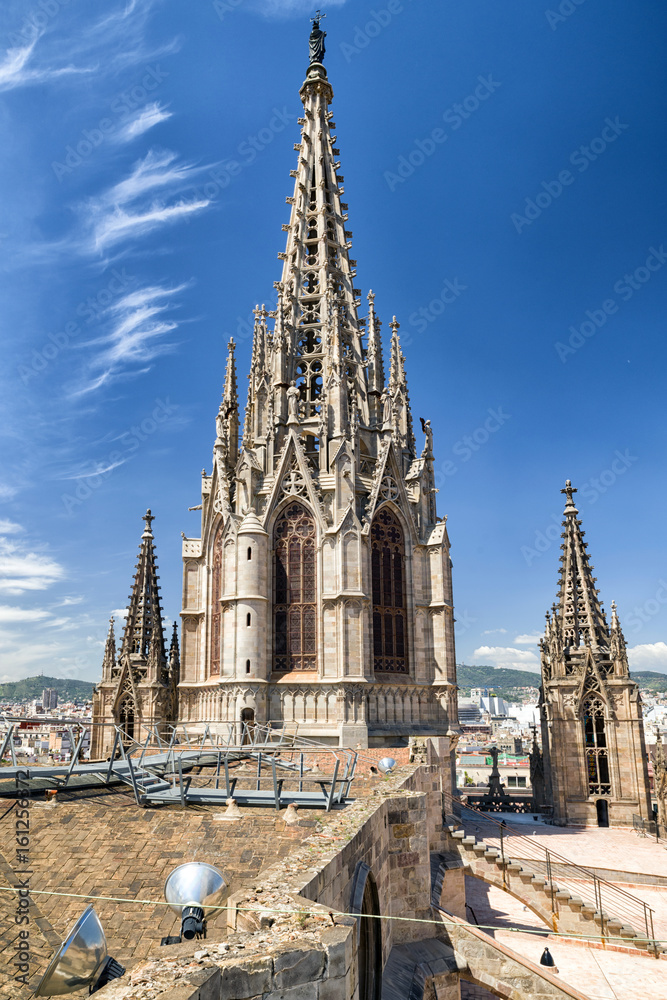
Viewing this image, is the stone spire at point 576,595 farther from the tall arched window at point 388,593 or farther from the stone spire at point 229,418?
the stone spire at point 229,418

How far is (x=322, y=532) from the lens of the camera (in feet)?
116

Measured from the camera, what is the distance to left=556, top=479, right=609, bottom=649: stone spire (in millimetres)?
46844

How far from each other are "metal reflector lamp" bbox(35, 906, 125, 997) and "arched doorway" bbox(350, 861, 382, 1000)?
191 inches

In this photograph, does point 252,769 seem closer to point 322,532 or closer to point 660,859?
point 322,532

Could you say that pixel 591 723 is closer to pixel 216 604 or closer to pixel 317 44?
pixel 216 604

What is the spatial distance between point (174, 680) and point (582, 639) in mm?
26366

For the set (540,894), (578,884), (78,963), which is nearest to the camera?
(78,963)

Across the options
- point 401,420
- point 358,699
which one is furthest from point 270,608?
point 401,420

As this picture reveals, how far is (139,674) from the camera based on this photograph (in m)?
46.2

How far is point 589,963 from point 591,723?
23.5 m


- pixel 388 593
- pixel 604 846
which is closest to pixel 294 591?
pixel 388 593

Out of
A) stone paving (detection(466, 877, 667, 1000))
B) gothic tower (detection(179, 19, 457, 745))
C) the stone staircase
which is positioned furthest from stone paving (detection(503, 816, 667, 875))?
gothic tower (detection(179, 19, 457, 745))

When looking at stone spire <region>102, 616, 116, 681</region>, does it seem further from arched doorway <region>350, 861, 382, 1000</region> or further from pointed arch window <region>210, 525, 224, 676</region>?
arched doorway <region>350, 861, 382, 1000</region>

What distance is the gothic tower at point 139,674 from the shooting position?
44.8m
